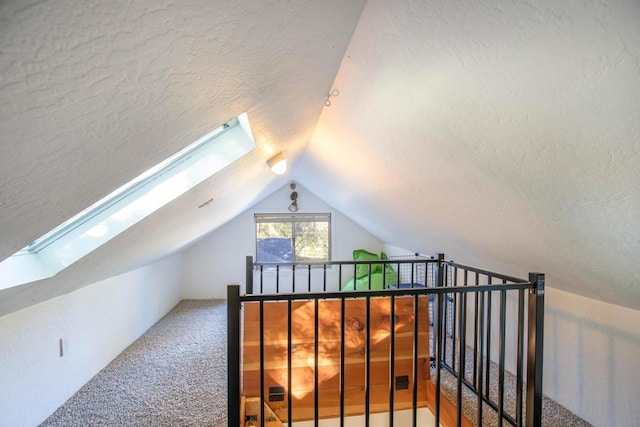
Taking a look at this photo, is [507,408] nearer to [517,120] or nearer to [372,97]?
[517,120]

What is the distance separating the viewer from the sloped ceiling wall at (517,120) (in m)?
0.68

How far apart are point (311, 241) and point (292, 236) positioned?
32 centimetres

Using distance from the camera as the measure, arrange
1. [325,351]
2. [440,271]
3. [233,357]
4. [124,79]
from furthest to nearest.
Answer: [440,271] → [325,351] → [233,357] → [124,79]

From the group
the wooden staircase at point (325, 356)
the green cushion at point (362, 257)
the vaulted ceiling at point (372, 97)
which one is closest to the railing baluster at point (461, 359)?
the wooden staircase at point (325, 356)

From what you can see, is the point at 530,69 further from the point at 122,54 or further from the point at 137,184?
the point at 137,184

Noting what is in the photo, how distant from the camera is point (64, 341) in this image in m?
2.21

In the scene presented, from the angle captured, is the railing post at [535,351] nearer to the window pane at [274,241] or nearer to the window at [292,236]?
the window at [292,236]

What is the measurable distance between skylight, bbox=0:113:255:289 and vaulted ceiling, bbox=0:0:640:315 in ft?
0.27

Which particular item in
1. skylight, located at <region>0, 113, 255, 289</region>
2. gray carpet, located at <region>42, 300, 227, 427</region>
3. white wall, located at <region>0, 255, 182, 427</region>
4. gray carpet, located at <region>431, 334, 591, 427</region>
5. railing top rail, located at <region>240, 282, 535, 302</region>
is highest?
skylight, located at <region>0, 113, 255, 289</region>

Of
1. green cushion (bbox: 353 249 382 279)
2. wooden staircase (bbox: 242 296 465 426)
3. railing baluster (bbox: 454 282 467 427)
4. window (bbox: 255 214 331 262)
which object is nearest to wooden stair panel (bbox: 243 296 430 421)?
wooden staircase (bbox: 242 296 465 426)

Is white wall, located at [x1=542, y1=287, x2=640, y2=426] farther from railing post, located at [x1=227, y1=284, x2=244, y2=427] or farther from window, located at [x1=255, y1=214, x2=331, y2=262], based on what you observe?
window, located at [x1=255, y1=214, x2=331, y2=262]

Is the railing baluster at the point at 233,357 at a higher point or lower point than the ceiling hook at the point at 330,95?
lower

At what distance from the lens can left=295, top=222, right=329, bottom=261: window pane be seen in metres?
4.88

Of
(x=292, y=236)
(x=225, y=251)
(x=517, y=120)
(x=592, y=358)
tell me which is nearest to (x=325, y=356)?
(x=517, y=120)
